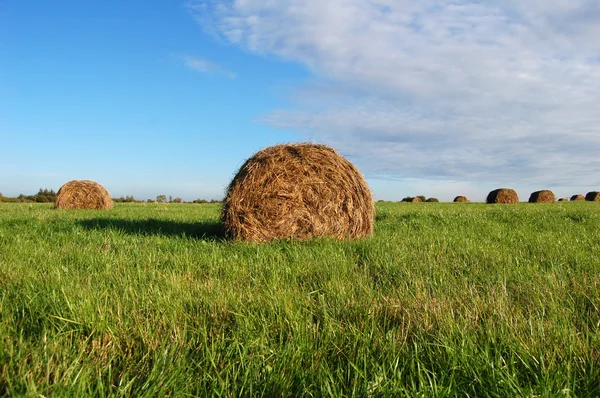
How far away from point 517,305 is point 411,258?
180cm

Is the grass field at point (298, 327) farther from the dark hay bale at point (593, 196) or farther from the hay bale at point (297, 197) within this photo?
the dark hay bale at point (593, 196)

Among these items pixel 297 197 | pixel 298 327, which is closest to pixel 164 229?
pixel 297 197

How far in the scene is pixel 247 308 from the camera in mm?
3268

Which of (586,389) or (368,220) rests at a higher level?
(368,220)

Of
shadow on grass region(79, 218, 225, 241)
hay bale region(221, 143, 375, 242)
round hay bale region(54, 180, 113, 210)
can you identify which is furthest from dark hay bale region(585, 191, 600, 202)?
shadow on grass region(79, 218, 225, 241)

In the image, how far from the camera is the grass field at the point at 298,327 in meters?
2.24

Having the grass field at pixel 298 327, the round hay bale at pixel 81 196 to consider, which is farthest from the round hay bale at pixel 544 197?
the grass field at pixel 298 327

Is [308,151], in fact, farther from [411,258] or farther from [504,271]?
[504,271]

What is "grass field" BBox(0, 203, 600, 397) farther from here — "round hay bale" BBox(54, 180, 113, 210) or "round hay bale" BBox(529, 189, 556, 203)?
"round hay bale" BBox(529, 189, 556, 203)

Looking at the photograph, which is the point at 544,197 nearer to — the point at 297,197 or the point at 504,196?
the point at 504,196

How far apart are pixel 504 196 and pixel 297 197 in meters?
32.7

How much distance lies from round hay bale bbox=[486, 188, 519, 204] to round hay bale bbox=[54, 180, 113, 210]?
29.0 m

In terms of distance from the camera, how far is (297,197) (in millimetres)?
8141

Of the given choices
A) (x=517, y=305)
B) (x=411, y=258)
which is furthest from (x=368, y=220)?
(x=517, y=305)
